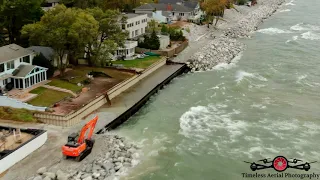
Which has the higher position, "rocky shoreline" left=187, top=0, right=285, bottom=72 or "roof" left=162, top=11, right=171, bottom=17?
"roof" left=162, top=11, right=171, bottom=17

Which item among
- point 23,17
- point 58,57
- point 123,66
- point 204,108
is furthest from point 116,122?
point 23,17

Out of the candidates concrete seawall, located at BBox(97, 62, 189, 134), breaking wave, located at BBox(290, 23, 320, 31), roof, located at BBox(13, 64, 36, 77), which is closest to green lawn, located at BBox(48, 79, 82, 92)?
roof, located at BBox(13, 64, 36, 77)

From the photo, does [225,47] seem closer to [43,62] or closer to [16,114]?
[43,62]

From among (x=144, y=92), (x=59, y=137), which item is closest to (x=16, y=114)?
(x=59, y=137)

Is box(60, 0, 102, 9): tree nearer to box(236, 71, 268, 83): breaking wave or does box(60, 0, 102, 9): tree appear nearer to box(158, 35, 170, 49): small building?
box(158, 35, 170, 49): small building

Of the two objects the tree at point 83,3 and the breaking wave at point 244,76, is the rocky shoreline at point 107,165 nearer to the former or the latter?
the breaking wave at point 244,76

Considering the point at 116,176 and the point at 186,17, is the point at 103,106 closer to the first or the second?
the point at 116,176

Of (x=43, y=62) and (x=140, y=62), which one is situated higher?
(x=43, y=62)

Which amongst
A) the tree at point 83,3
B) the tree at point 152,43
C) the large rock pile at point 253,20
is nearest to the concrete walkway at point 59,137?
the tree at point 152,43
